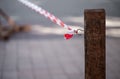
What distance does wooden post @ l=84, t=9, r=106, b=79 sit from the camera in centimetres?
147

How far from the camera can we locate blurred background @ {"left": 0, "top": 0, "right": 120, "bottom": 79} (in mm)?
2572

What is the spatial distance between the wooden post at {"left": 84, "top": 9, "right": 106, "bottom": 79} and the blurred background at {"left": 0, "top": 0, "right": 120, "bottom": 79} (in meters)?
0.96

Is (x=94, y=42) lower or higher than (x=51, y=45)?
higher

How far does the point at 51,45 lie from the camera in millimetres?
3117

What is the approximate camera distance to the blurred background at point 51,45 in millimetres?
2572

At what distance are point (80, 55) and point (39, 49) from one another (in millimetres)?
388

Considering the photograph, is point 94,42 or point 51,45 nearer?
point 94,42

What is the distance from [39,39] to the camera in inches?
130

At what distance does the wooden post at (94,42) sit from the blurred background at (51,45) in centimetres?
96

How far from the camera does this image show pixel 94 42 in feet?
4.92

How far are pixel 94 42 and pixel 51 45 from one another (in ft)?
5.36

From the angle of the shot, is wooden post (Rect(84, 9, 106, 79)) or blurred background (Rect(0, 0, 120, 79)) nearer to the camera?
wooden post (Rect(84, 9, 106, 79))

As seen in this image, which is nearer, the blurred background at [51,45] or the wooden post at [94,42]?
the wooden post at [94,42]

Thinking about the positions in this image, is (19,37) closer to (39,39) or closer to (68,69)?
(39,39)
